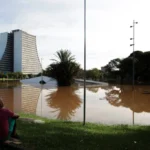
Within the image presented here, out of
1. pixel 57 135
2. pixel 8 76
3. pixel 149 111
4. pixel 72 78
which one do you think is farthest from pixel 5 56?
pixel 57 135

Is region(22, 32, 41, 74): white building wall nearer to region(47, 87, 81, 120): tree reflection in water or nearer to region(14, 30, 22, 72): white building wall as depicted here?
region(14, 30, 22, 72): white building wall

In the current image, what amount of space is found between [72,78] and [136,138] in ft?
130

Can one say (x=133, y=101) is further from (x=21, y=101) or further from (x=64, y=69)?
(x=64, y=69)

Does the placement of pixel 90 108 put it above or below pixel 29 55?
below

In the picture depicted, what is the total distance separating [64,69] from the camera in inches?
1738

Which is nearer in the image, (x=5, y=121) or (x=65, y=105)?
(x=5, y=121)

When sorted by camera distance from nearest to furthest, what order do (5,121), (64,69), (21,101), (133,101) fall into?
(5,121), (21,101), (133,101), (64,69)

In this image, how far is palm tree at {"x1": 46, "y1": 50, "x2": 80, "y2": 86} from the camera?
4431 cm

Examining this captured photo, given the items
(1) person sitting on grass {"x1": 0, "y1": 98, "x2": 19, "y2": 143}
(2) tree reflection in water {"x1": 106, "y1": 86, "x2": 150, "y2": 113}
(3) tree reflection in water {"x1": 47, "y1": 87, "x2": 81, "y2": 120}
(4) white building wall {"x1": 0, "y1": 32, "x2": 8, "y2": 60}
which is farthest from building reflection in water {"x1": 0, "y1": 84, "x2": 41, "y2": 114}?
(4) white building wall {"x1": 0, "y1": 32, "x2": 8, "y2": 60}

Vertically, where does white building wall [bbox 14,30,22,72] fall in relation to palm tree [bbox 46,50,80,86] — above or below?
above

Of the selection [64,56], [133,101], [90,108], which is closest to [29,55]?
[64,56]

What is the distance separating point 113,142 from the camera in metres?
5.71

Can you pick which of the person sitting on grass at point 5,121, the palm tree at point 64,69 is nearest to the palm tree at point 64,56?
the palm tree at point 64,69

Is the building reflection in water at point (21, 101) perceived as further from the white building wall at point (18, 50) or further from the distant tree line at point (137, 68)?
the white building wall at point (18, 50)
